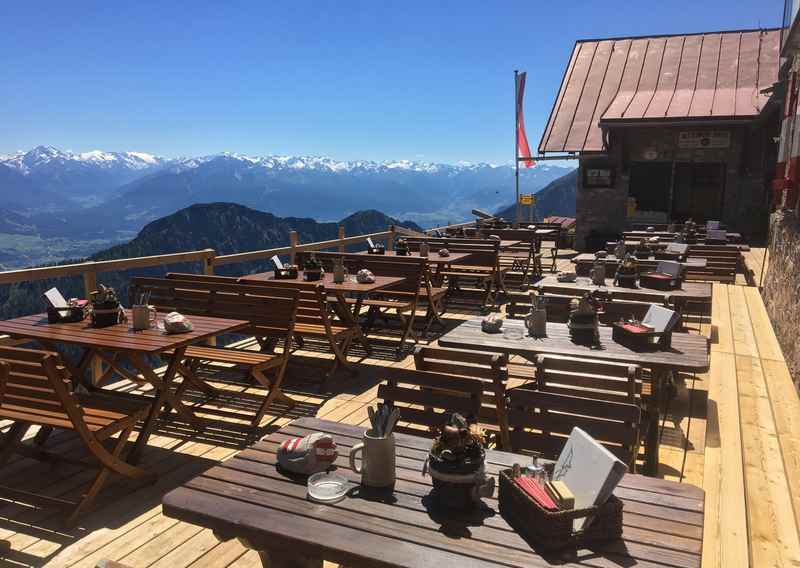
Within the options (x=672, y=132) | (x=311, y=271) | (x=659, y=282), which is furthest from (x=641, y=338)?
(x=672, y=132)

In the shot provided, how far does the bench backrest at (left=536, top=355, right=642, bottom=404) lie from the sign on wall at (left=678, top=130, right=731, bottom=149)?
14.9 metres

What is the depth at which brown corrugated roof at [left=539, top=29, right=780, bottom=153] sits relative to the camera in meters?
15.8

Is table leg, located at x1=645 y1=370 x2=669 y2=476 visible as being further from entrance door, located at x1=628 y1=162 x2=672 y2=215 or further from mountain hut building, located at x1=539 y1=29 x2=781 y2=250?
entrance door, located at x1=628 y1=162 x2=672 y2=215

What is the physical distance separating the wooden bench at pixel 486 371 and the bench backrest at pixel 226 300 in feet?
5.55

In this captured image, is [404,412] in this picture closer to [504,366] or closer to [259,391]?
[504,366]

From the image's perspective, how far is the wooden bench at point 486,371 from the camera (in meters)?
3.21

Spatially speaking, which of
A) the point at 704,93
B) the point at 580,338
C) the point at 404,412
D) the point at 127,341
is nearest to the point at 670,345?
the point at 580,338

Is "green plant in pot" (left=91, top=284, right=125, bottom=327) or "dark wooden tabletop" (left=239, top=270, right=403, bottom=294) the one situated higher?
"green plant in pot" (left=91, top=284, right=125, bottom=327)

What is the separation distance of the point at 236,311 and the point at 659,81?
57.4ft

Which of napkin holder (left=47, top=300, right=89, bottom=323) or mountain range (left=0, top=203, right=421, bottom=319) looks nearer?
napkin holder (left=47, top=300, right=89, bottom=323)

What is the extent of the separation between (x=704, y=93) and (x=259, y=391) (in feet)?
54.6

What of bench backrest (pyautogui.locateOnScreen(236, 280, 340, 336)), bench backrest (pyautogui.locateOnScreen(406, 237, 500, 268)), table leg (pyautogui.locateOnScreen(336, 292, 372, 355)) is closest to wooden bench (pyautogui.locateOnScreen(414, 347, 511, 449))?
bench backrest (pyautogui.locateOnScreen(236, 280, 340, 336))

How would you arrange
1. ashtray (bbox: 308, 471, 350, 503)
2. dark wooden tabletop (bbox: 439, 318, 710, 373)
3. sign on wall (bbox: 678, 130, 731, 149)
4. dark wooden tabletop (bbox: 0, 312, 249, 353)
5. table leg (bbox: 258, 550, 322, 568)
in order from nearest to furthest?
ashtray (bbox: 308, 471, 350, 503), table leg (bbox: 258, 550, 322, 568), dark wooden tabletop (bbox: 0, 312, 249, 353), dark wooden tabletop (bbox: 439, 318, 710, 373), sign on wall (bbox: 678, 130, 731, 149)

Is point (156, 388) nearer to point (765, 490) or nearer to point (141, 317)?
point (141, 317)
